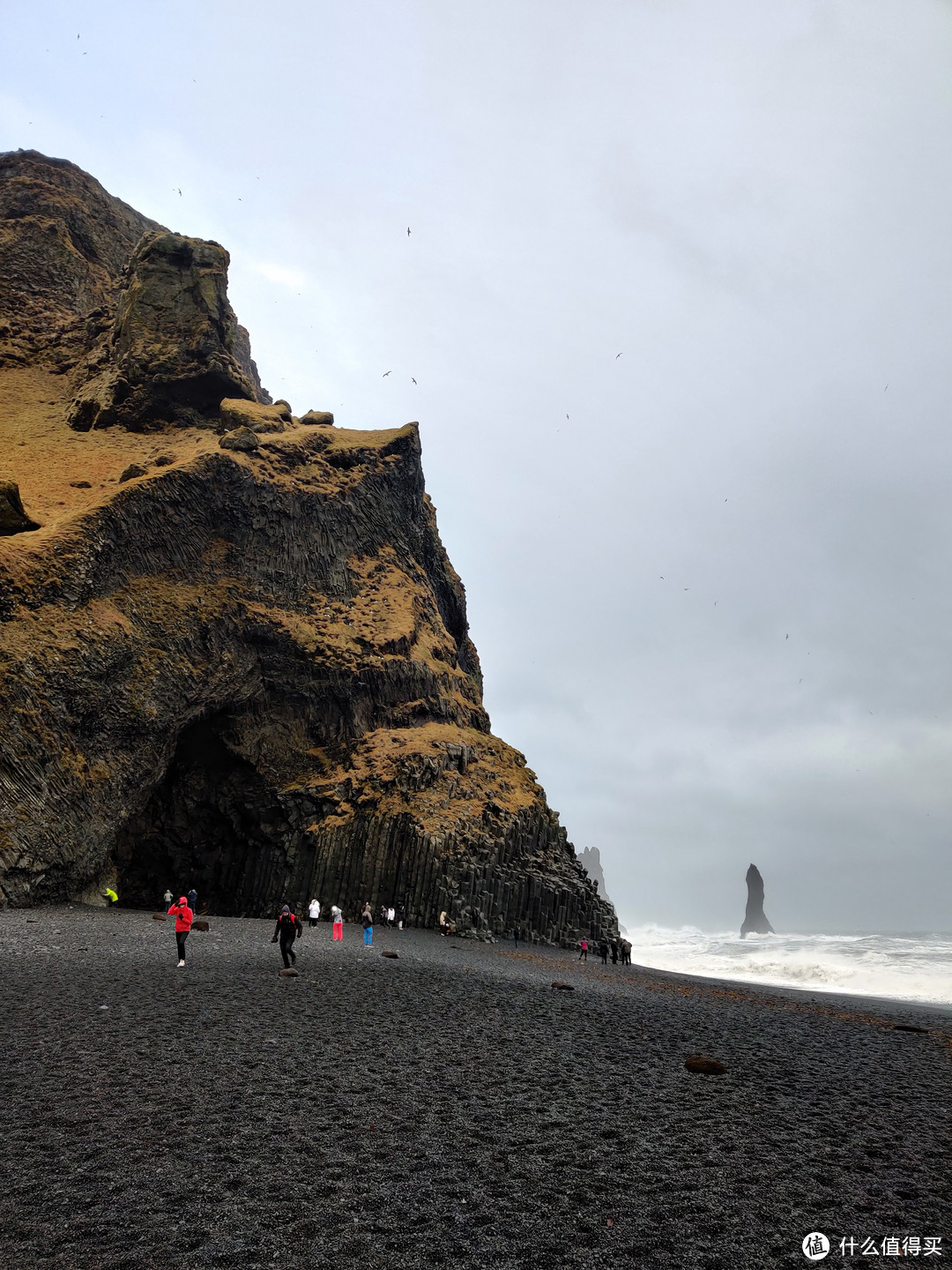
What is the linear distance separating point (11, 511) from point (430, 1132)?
3812 cm

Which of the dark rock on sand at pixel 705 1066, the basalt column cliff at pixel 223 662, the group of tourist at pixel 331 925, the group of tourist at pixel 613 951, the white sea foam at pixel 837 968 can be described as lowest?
the white sea foam at pixel 837 968

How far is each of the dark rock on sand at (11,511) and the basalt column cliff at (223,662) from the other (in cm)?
11

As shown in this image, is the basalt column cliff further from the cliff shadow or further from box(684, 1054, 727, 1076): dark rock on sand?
box(684, 1054, 727, 1076): dark rock on sand

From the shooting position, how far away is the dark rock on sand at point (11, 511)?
35.1 m

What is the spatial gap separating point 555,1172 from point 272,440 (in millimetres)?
50403

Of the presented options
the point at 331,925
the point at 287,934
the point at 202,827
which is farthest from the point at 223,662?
the point at 287,934

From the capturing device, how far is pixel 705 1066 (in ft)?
37.8

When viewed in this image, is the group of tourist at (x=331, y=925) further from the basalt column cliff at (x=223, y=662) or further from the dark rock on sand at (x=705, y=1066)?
the dark rock on sand at (x=705, y=1066)

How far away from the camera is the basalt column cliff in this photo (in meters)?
32.6

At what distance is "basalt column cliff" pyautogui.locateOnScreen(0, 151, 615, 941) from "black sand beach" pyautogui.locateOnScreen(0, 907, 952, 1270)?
19039 millimetres

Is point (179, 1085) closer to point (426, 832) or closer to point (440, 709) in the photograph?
point (426, 832)

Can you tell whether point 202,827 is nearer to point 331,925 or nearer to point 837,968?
point 331,925

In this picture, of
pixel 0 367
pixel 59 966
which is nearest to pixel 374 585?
pixel 59 966

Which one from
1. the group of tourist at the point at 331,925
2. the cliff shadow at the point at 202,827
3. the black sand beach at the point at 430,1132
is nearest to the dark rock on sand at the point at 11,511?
the cliff shadow at the point at 202,827
